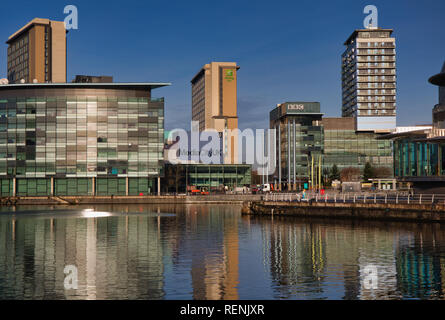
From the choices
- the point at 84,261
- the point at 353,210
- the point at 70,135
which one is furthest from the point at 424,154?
the point at 70,135

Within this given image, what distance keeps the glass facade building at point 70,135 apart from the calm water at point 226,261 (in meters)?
93.5

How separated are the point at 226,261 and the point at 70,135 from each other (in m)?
128

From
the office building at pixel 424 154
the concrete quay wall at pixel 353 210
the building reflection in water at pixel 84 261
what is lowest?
the building reflection in water at pixel 84 261

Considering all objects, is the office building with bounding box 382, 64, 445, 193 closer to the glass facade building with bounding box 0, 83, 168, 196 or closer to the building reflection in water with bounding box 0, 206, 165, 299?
the building reflection in water with bounding box 0, 206, 165, 299

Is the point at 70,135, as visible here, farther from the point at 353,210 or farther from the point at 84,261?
the point at 84,261

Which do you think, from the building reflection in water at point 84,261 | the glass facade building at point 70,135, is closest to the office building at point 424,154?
the building reflection in water at point 84,261

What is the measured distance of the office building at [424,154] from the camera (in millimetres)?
76812

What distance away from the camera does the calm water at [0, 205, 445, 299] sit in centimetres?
2934

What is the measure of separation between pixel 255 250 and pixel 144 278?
15307 millimetres

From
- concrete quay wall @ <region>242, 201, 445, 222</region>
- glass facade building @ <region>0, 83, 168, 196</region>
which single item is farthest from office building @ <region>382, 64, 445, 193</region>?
glass facade building @ <region>0, 83, 168, 196</region>

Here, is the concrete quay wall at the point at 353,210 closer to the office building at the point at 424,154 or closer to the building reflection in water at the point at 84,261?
the office building at the point at 424,154

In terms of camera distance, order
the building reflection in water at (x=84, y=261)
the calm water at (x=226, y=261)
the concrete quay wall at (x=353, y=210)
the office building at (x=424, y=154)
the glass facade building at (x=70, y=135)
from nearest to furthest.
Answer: the calm water at (x=226, y=261) → the building reflection in water at (x=84, y=261) → the concrete quay wall at (x=353, y=210) → the office building at (x=424, y=154) → the glass facade building at (x=70, y=135)

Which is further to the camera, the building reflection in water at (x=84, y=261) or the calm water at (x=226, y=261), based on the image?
the building reflection in water at (x=84, y=261)
